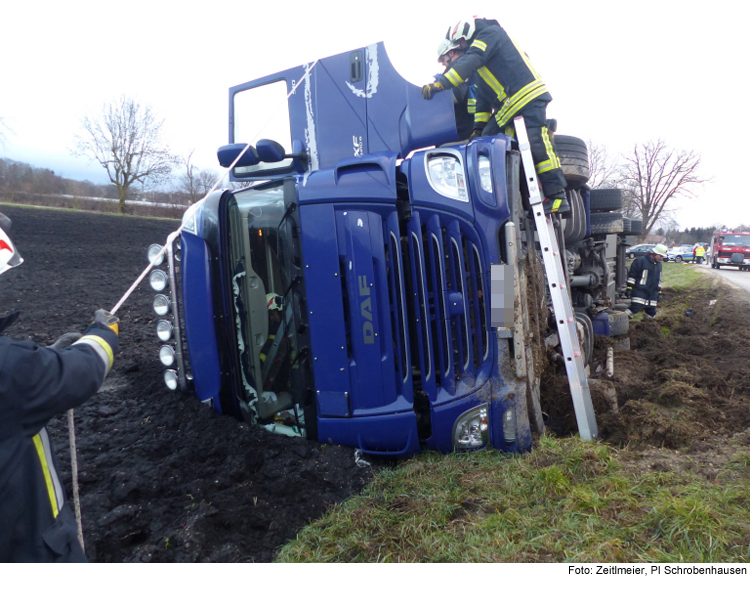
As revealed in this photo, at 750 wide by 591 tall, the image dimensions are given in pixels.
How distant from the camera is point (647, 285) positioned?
827cm

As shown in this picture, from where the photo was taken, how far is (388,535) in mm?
2250

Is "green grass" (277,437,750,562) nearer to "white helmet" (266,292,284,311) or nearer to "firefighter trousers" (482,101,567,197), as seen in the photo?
"white helmet" (266,292,284,311)

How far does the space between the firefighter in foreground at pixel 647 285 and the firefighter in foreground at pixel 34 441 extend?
8.37 meters

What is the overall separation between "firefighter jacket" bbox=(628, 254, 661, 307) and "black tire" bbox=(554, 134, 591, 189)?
4.97m

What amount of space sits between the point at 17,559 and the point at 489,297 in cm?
231

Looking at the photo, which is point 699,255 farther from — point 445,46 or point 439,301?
point 439,301

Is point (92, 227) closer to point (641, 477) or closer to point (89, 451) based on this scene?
point (89, 451)

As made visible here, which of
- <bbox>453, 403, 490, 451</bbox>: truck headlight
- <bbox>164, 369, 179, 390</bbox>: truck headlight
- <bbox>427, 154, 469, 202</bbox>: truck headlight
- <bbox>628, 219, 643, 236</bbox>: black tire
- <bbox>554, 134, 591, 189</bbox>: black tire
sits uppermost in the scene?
<bbox>554, 134, 591, 189</bbox>: black tire

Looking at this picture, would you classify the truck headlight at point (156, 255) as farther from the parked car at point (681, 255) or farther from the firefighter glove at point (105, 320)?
the parked car at point (681, 255)

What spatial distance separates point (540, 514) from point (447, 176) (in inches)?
71.9

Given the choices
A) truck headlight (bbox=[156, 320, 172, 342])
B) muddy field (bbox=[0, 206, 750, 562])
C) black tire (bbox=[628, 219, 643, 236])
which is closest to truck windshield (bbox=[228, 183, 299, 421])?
muddy field (bbox=[0, 206, 750, 562])

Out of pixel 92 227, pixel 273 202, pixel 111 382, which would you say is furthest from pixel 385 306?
pixel 92 227

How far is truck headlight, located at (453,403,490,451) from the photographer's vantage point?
2.86 meters

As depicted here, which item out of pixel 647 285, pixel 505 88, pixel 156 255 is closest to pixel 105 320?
pixel 156 255
